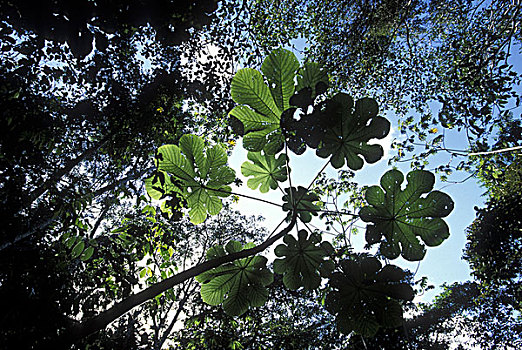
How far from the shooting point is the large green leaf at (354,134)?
1.13 metres

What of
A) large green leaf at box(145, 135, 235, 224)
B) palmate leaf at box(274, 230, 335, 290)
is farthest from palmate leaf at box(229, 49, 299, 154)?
palmate leaf at box(274, 230, 335, 290)

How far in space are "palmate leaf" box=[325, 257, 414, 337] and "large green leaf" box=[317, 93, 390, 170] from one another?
0.53 meters

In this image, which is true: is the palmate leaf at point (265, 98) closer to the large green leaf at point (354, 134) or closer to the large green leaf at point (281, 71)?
the large green leaf at point (281, 71)

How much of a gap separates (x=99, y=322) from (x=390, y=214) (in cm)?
126

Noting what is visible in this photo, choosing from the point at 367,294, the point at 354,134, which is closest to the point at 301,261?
the point at 367,294

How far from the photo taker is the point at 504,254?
7.18 meters

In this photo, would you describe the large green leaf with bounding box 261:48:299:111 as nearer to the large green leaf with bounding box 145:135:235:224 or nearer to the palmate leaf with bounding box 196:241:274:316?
the large green leaf with bounding box 145:135:235:224

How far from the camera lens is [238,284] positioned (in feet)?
4.75

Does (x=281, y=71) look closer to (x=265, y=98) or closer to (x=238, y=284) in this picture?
(x=265, y=98)

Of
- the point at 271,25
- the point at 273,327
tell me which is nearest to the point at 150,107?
the point at 271,25

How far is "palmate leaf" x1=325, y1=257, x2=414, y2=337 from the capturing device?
1.23 metres

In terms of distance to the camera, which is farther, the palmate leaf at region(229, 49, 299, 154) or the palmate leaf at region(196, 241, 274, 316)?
the palmate leaf at region(196, 241, 274, 316)

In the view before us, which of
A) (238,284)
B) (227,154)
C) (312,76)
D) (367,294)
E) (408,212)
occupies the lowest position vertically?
(367,294)

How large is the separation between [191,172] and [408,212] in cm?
115
